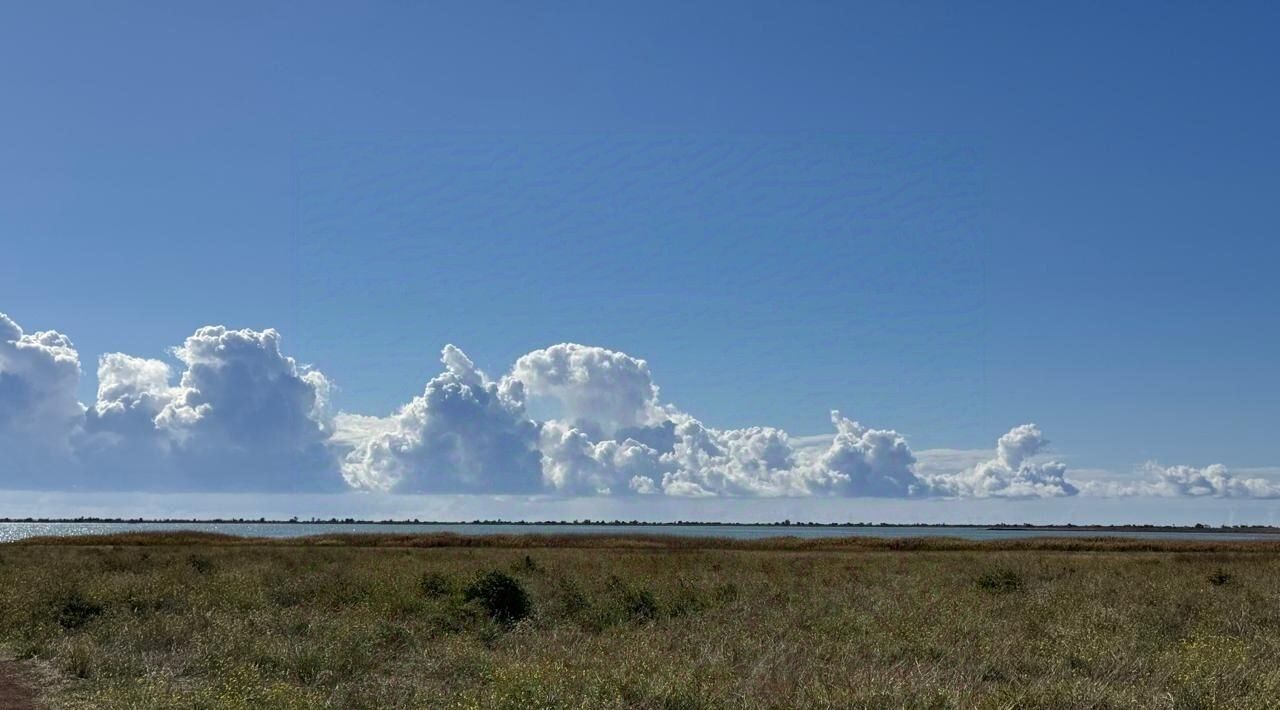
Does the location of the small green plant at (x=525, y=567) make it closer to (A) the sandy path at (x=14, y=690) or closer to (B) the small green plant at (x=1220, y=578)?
(A) the sandy path at (x=14, y=690)

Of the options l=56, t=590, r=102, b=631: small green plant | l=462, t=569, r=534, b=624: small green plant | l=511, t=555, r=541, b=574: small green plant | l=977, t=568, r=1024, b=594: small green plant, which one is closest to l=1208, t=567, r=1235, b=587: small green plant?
l=977, t=568, r=1024, b=594: small green plant

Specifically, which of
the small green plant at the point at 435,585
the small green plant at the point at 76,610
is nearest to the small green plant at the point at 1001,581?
the small green plant at the point at 435,585

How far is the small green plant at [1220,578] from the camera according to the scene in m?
35.1

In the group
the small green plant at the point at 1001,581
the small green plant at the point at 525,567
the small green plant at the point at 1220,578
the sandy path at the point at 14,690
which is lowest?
the small green plant at the point at 1220,578

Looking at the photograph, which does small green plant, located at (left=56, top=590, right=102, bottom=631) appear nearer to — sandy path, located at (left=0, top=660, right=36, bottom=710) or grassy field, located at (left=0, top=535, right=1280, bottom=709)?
grassy field, located at (left=0, top=535, right=1280, bottom=709)

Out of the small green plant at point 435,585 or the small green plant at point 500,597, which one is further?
the small green plant at point 435,585

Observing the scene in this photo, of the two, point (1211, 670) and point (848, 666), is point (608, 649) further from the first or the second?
point (1211, 670)

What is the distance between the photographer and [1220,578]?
36062 mm

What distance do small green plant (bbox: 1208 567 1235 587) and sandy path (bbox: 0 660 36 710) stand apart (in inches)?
1429

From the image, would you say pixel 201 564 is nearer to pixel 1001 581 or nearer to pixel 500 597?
pixel 500 597

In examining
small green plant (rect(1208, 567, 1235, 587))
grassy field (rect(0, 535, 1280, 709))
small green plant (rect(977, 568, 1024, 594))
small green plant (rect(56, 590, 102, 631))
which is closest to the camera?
grassy field (rect(0, 535, 1280, 709))

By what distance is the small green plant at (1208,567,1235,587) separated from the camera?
35.1 m

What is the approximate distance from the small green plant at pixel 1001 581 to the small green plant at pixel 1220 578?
7492 mm

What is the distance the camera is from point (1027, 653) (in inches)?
685
